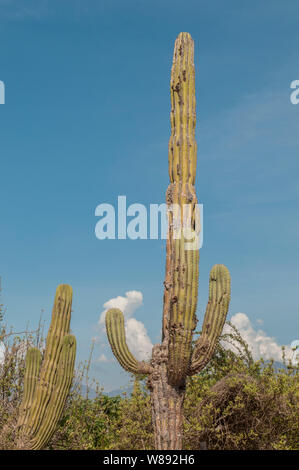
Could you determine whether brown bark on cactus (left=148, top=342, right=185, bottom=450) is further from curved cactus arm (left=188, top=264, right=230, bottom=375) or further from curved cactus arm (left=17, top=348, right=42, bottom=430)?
curved cactus arm (left=17, top=348, right=42, bottom=430)

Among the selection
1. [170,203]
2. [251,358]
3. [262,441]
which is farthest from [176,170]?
[251,358]

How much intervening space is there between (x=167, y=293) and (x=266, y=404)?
2.96 metres

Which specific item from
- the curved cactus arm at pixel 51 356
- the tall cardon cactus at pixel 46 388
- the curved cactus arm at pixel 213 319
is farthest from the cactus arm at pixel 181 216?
the curved cactus arm at pixel 51 356

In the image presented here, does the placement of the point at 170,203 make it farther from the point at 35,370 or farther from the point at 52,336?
the point at 35,370

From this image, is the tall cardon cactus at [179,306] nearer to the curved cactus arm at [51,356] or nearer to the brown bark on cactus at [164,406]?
the brown bark on cactus at [164,406]

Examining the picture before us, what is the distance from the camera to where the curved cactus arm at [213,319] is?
691 centimetres

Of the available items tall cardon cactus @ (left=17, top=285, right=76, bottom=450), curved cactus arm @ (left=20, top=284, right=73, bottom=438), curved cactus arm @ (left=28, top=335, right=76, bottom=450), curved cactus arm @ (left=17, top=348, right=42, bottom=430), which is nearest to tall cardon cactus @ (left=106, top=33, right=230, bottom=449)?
curved cactus arm @ (left=28, top=335, right=76, bottom=450)

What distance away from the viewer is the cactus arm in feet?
21.2

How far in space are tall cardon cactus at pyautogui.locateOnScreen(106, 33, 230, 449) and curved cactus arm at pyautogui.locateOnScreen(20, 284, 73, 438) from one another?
985 millimetres

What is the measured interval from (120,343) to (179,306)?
3.62ft

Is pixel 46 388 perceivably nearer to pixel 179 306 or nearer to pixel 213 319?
pixel 179 306

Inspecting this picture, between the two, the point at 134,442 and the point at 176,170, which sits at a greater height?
the point at 176,170

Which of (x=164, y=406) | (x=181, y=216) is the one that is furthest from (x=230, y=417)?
(x=181, y=216)
